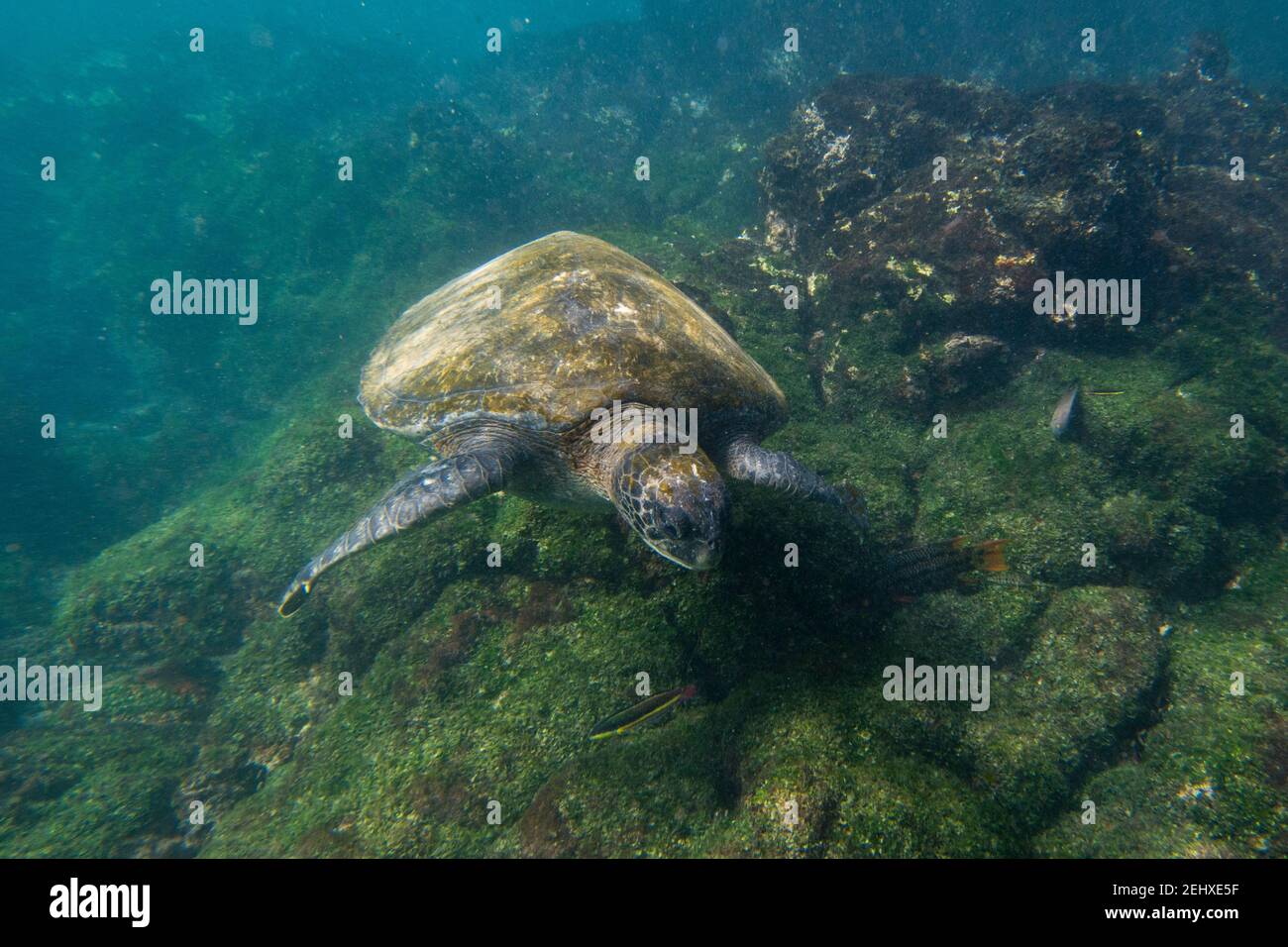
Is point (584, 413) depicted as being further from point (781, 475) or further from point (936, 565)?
point (936, 565)

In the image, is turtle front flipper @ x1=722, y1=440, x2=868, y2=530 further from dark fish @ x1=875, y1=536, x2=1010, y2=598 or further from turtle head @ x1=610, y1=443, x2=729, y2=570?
turtle head @ x1=610, y1=443, x2=729, y2=570

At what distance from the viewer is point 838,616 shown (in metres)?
4.61

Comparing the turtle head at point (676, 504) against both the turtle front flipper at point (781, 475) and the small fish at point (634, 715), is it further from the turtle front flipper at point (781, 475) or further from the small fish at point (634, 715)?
the small fish at point (634, 715)

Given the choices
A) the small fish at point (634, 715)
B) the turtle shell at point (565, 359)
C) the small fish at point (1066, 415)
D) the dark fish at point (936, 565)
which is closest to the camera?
the small fish at point (634, 715)

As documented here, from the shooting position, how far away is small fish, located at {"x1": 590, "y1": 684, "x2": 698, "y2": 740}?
166 inches

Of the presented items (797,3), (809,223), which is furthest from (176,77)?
(809,223)

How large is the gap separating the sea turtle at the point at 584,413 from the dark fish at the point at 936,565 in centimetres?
67

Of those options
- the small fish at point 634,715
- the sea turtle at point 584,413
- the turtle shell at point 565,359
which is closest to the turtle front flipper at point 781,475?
the sea turtle at point 584,413

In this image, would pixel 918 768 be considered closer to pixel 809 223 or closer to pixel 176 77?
pixel 809 223

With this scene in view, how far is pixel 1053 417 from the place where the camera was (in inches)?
249

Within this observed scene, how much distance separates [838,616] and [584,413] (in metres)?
3.07

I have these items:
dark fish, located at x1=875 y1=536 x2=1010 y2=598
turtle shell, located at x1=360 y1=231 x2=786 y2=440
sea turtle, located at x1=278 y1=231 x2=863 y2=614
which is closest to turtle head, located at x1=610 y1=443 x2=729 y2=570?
sea turtle, located at x1=278 y1=231 x2=863 y2=614

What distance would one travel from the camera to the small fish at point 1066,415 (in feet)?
20.1

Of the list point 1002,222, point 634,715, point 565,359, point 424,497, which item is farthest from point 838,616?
point 1002,222
